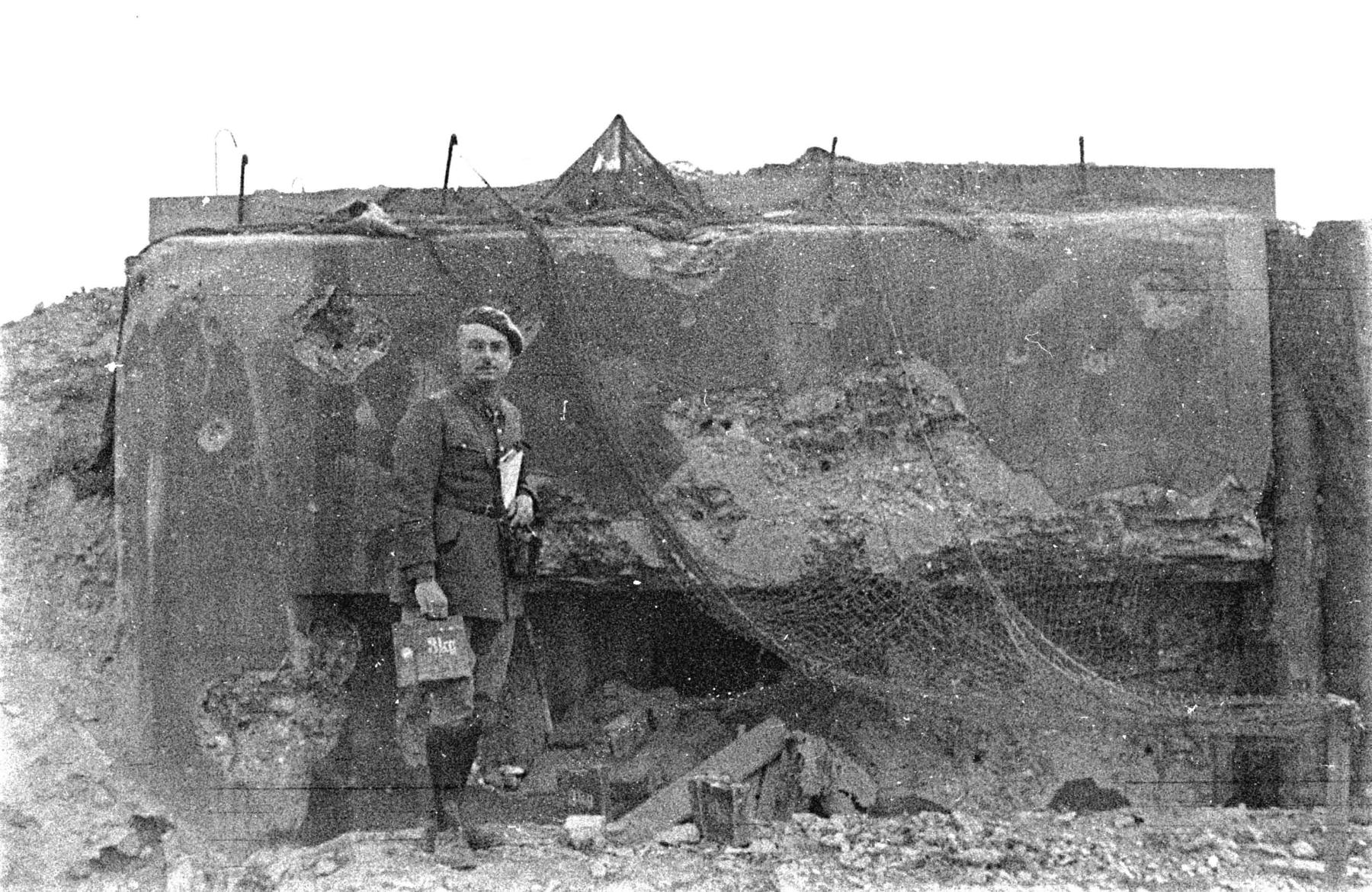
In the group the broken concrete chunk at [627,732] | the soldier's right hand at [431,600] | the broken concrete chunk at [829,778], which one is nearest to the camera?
the soldier's right hand at [431,600]

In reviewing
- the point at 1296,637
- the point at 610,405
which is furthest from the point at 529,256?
the point at 1296,637

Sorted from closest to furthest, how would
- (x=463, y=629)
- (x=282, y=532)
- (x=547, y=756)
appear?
(x=463, y=629) → (x=282, y=532) → (x=547, y=756)

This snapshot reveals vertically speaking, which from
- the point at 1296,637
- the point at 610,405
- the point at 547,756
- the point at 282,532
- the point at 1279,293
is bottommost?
the point at 547,756


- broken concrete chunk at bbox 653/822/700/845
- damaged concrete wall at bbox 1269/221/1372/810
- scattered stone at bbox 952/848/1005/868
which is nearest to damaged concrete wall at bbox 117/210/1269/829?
damaged concrete wall at bbox 1269/221/1372/810

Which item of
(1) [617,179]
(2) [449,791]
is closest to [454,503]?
(2) [449,791]

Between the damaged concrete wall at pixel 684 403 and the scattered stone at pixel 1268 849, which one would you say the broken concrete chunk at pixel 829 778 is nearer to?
the damaged concrete wall at pixel 684 403

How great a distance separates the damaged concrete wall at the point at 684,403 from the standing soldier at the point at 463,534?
1.15 ft

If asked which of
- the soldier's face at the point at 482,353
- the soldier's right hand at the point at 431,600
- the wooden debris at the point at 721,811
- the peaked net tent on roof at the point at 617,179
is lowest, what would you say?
the wooden debris at the point at 721,811

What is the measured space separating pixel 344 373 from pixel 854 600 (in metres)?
1.86

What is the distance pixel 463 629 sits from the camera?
14.3ft

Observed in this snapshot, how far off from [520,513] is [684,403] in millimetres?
721

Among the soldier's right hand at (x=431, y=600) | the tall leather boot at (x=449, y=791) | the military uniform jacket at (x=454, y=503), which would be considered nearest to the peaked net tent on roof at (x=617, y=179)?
the military uniform jacket at (x=454, y=503)

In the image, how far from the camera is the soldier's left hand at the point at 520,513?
4.54m

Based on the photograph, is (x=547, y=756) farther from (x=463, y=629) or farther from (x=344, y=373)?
(x=344, y=373)
